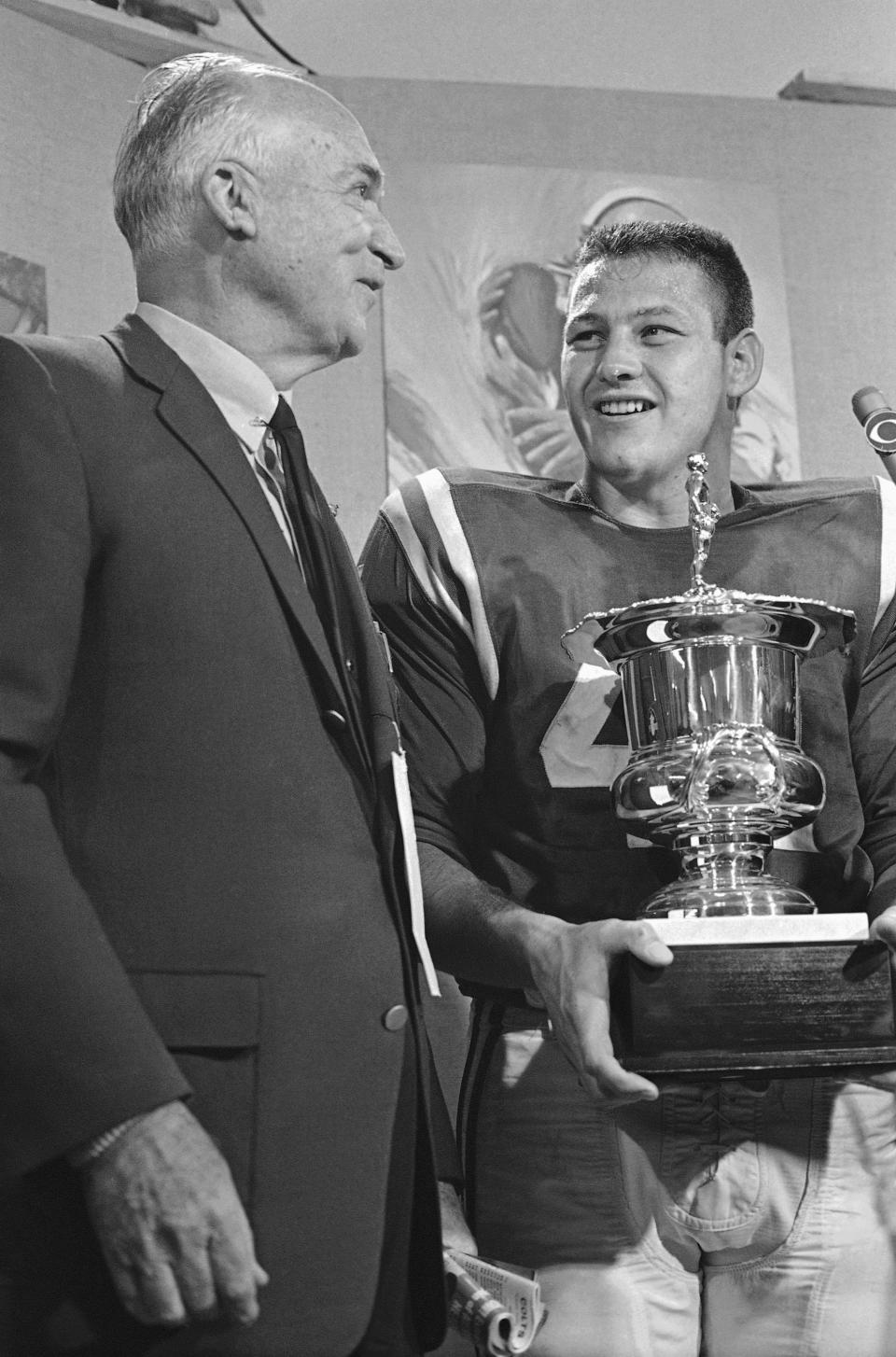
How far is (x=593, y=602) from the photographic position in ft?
7.13

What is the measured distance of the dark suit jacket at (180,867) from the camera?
133 centimetres

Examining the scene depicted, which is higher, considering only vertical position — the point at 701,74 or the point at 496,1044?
the point at 701,74

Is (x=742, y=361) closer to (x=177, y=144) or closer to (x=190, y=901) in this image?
(x=177, y=144)

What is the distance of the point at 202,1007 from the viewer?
4.65ft

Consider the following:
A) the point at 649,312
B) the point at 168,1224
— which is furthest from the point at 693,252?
the point at 168,1224

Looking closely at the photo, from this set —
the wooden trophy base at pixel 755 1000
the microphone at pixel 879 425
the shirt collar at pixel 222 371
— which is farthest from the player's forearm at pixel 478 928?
the microphone at pixel 879 425

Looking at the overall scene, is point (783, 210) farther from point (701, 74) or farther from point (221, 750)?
point (221, 750)

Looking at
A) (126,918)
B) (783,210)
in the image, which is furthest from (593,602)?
(783,210)

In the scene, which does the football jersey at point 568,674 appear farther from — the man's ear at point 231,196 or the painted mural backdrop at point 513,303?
the painted mural backdrop at point 513,303

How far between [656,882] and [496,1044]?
0.26 m

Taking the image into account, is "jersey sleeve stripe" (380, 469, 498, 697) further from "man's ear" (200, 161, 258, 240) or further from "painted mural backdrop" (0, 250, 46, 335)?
"painted mural backdrop" (0, 250, 46, 335)

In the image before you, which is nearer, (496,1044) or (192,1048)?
(192,1048)

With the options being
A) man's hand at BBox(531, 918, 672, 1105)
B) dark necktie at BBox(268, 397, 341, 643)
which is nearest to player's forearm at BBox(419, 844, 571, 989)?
man's hand at BBox(531, 918, 672, 1105)

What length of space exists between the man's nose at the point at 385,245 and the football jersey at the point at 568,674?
42 cm
